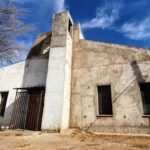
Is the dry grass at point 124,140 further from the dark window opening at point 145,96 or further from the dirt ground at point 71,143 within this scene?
the dark window opening at point 145,96

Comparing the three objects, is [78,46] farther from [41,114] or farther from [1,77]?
[1,77]

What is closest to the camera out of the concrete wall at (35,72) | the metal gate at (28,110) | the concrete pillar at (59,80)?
the concrete pillar at (59,80)

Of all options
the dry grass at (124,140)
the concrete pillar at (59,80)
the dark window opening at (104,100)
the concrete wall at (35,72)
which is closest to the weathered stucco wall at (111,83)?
the dark window opening at (104,100)

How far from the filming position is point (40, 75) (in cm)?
1043

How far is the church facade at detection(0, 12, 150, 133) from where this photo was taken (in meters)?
7.73

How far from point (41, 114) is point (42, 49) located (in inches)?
254

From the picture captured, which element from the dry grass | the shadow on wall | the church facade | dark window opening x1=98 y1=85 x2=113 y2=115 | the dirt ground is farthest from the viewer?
dark window opening x1=98 y1=85 x2=113 y2=115

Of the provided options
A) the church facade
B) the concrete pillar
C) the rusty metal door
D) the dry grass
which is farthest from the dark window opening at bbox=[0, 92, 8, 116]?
the dry grass

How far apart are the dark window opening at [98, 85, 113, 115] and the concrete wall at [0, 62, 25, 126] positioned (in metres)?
5.60

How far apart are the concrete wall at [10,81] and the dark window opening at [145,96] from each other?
7.73m

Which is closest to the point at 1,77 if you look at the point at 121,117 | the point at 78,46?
the point at 78,46

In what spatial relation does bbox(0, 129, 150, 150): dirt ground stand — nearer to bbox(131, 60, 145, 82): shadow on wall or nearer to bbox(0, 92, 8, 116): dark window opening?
bbox(131, 60, 145, 82): shadow on wall

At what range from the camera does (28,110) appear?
889 cm

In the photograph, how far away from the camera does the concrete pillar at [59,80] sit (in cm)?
762
